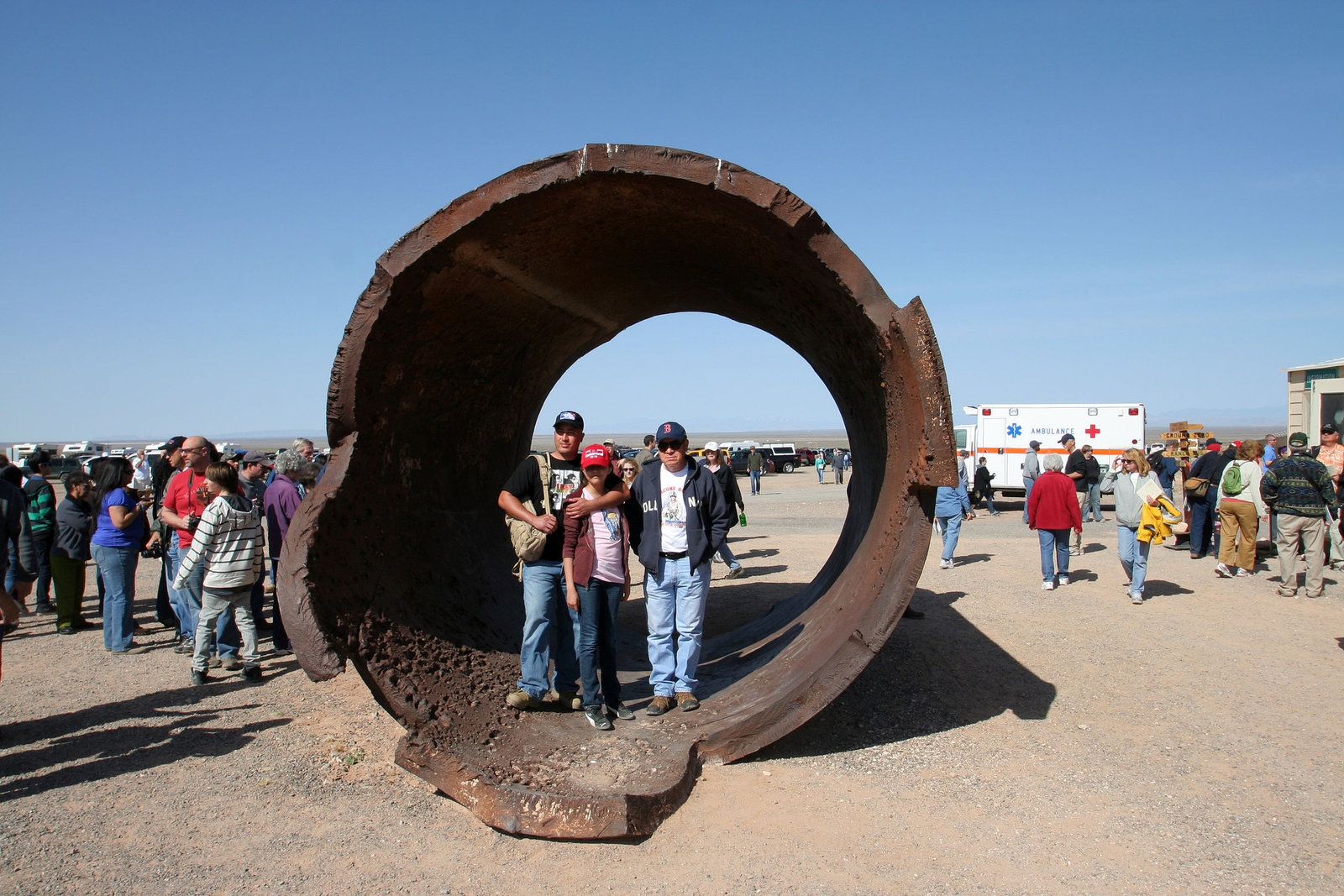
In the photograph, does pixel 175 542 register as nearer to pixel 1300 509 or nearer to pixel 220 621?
pixel 220 621

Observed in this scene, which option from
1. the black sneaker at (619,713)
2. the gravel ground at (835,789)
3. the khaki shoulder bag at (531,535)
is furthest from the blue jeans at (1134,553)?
the khaki shoulder bag at (531,535)

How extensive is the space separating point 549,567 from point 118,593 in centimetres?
457

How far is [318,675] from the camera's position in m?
3.65

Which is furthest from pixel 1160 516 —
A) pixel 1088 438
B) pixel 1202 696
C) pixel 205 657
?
pixel 1088 438

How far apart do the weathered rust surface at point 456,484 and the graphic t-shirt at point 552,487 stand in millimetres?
841

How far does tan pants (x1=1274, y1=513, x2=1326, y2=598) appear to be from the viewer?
8086 millimetres

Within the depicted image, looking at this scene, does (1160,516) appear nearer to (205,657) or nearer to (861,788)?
(861,788)

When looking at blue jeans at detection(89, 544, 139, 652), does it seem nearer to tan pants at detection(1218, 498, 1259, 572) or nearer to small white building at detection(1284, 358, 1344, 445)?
tan pants at detection(1218, 498, 1259, 572)

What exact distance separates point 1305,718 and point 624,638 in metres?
4.43

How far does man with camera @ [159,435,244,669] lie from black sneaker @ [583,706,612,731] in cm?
321

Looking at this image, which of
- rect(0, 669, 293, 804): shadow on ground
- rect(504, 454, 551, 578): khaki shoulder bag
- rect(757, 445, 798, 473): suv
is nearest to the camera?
rect(0, 669, 293, 804): shadow on ground

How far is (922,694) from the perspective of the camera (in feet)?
16.9

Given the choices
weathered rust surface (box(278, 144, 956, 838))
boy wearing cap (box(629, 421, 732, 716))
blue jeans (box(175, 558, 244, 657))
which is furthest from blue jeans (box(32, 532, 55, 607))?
boy wearing cap (box(629, 421, 732, 716))

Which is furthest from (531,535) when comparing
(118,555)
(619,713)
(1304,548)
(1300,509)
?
(1304,548)
